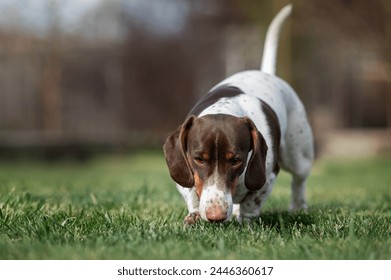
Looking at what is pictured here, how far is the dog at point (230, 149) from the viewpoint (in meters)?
3.45

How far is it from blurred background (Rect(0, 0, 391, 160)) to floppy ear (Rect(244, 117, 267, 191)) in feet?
32.9

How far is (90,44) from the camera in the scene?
15.9m

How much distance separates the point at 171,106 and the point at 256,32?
3.08 metres

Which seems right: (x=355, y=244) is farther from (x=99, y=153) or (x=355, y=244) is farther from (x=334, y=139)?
(x=334, y=139)

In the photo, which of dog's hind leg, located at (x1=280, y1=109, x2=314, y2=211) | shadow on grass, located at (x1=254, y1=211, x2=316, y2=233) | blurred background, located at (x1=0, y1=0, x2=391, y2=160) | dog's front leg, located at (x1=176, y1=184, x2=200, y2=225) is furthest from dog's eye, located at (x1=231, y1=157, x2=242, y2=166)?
blurred background, located at (x1=0, y1=0, x2=391, y2=160)

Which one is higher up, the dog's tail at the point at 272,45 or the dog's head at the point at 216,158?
the dog's tail at the point at 272,45

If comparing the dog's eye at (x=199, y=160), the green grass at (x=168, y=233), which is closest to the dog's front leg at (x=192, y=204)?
the green grass at (x=168, y=233)

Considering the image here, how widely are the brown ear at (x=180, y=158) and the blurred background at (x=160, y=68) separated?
10095 mm

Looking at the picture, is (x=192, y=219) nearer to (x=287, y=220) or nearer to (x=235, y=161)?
(x=235, y=161)

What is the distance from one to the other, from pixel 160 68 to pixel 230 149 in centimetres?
1390

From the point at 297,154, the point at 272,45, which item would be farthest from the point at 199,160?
the point at 272,45

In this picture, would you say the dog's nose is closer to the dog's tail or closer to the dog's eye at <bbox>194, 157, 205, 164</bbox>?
the dog's eye at <bbox>194, 157, 205, 164</bbox>

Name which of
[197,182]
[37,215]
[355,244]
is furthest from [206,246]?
[37,215]

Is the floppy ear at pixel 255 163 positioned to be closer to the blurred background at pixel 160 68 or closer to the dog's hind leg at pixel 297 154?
the dog's hind leg at pixel 297 154
